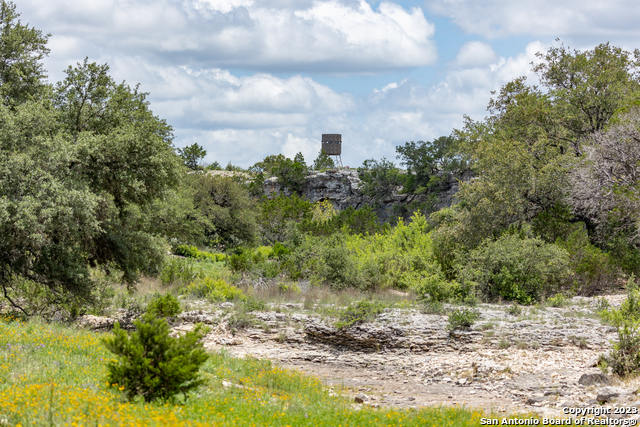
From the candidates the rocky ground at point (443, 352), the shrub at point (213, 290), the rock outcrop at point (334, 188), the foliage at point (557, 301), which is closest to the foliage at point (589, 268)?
the rocky ground at point (443, 352)

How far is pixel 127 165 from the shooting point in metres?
14.1

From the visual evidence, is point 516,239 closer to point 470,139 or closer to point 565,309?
point 565,309

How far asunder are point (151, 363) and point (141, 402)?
0.51 metres

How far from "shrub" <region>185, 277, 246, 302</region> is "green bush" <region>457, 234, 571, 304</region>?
782cm

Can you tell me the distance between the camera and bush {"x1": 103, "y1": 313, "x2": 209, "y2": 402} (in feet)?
21.0

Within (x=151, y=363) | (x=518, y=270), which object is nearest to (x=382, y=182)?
(x=518, y=270)

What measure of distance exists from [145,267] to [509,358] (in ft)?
35.7

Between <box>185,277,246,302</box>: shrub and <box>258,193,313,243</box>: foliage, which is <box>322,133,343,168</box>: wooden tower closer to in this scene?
<box>258,193,313,243</box>: foliage

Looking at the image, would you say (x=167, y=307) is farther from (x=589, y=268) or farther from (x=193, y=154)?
(x=193, y=154)

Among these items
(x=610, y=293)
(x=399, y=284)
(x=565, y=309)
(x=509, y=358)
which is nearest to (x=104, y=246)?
(x=399, y=284)

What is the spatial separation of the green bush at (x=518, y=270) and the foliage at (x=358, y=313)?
11.3 feet

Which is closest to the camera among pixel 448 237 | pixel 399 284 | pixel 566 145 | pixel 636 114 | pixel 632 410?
pixel 632 410

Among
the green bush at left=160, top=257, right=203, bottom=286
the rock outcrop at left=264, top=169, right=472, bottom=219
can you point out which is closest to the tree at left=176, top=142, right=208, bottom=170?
the rock outcrop at left=264, top=169, right=472, bottom=219

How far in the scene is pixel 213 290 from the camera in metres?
18.1
